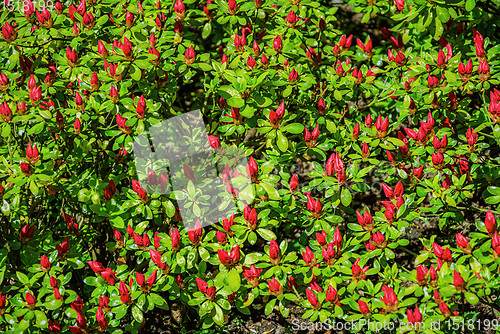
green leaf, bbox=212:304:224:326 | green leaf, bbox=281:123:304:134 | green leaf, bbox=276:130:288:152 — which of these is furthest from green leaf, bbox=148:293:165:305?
green leaf, bbox=281:123:304:134

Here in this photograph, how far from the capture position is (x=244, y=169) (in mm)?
2211

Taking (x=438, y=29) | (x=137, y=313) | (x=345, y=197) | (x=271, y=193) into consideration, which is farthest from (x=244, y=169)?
(x=438, y=29)

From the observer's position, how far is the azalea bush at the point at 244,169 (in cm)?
202

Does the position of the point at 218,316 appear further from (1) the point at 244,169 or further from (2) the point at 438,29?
(2) the point at 438,29

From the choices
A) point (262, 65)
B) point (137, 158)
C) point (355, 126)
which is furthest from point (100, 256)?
point (355, 126)

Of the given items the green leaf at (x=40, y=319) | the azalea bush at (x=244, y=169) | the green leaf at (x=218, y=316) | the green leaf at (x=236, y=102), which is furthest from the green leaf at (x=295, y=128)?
the green leaf at (x=40, y=319)

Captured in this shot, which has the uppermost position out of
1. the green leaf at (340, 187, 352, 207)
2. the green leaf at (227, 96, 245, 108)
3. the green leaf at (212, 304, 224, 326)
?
the green leaf at (227, 96, 245, 108)

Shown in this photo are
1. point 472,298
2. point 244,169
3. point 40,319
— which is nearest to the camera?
point 472,298

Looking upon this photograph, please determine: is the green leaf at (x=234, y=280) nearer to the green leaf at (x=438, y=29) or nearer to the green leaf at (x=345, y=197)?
the green leaf at (x=345, y=197)

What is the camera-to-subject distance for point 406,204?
83.6 inches

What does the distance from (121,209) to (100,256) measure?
934 mm

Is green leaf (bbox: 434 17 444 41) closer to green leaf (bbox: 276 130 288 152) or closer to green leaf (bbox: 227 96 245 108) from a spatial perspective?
green leaf (bbox: 276 130 288 152)

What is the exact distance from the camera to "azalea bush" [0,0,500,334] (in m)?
2.02

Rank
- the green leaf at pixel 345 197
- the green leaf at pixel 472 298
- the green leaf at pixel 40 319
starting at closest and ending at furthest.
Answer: the green leaf at pixel 472 298
the green leaf at pixel 40 319
the green leaf at pixel 345 197
